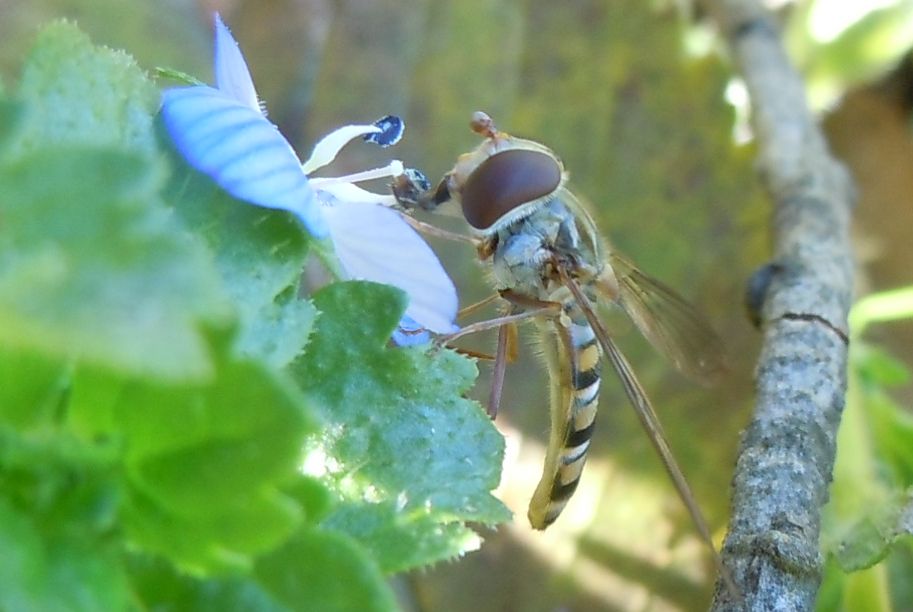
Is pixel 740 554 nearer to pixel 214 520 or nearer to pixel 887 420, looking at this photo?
pixel 214 520

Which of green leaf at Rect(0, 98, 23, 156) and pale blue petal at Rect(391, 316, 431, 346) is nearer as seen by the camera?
green leaf at Rect(0, 98, 23, 156)

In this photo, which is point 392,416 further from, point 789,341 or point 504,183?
point 789,341

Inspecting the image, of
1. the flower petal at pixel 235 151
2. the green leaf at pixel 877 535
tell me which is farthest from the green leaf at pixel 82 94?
the green leaf at pixel 877 535

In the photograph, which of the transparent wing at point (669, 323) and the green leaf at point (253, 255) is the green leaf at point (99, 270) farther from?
the transparent wing at point (669, 323)

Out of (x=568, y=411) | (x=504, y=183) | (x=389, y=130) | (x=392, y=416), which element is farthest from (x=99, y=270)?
(x=568, y=411)

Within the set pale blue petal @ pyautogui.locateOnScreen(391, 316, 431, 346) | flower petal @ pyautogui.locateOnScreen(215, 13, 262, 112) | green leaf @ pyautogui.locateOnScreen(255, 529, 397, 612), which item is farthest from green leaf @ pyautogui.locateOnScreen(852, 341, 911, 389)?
green leaf @ pyautogui.locateOnScreen(255, 529, 397, 612)

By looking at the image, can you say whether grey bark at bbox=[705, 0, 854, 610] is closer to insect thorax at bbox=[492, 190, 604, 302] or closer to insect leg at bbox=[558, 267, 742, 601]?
insect leg at bbox=[558, 267, 742, 601]

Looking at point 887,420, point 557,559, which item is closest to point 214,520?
point 887,420

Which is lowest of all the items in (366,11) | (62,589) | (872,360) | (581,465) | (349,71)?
(62,589)
